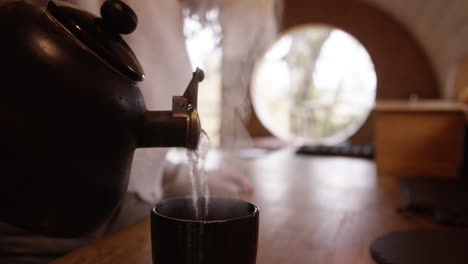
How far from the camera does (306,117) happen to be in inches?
338

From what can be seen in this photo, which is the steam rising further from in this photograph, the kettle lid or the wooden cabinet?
A: the kettle lid

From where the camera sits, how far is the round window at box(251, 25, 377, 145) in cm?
799

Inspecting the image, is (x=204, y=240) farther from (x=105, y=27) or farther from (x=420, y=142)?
(x=420, y=142)

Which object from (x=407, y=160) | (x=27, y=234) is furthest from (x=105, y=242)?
(x=407, y=160)

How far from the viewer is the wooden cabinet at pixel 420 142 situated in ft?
4.67

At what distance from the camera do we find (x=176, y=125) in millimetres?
342

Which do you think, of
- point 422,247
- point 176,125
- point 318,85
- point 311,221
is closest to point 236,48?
point 311,221

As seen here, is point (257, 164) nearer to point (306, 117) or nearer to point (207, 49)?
point (207, 49)

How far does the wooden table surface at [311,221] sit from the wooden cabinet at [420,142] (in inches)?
6.7

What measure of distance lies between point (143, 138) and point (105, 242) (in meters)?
0.28

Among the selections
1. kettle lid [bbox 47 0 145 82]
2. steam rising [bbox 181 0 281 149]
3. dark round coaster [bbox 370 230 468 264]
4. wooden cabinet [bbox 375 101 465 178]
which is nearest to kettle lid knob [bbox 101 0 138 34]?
kettle lid [bbox 47 0 145 82]

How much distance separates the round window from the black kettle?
747 centimetres

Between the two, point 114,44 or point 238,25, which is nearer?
point 114,44

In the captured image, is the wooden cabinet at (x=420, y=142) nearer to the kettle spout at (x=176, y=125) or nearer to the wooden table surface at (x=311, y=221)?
the wooden table surface at (x=311, y=221)
